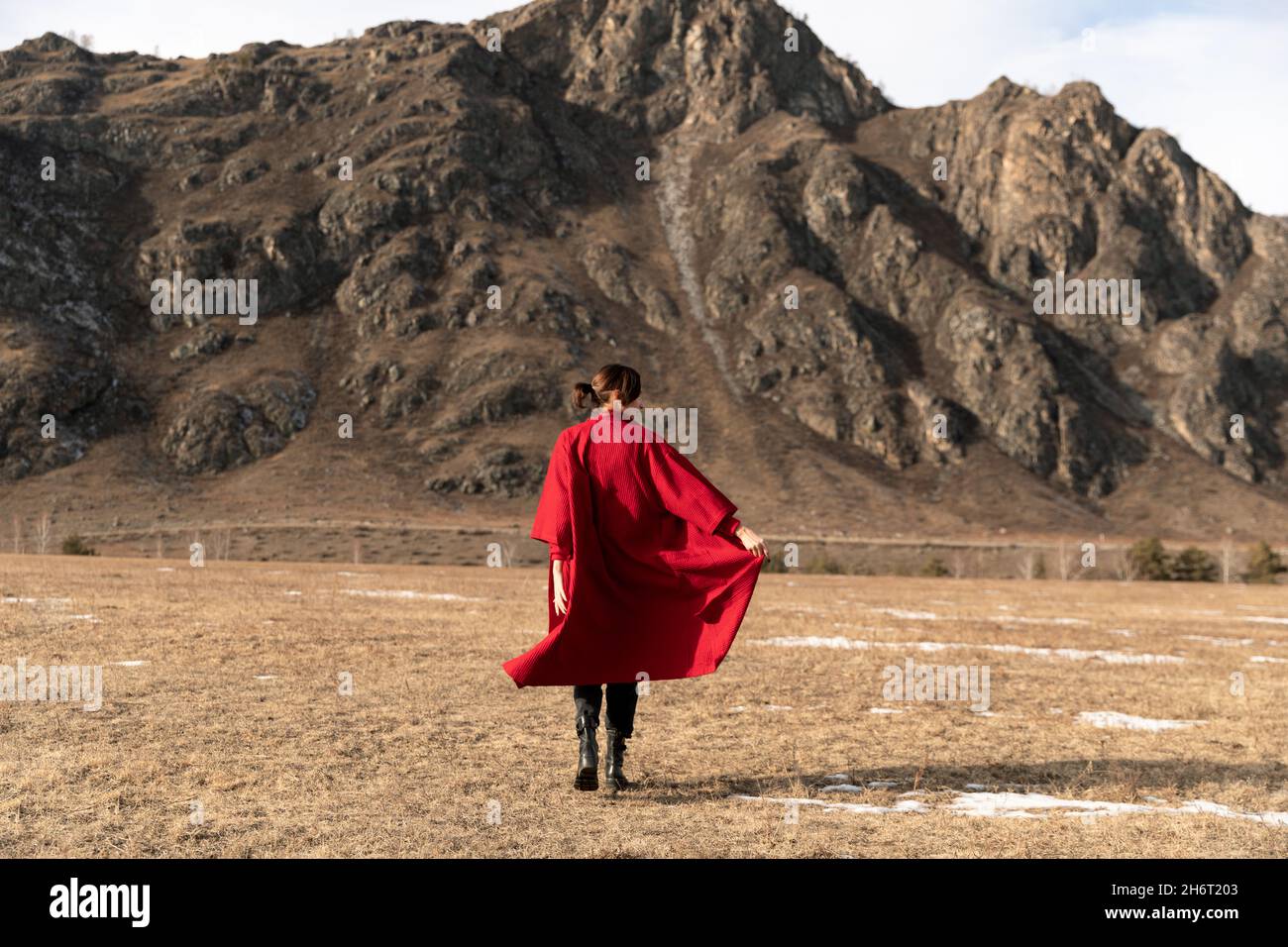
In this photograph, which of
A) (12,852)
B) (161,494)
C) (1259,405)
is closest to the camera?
(12,852)

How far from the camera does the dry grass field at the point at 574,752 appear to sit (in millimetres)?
7504

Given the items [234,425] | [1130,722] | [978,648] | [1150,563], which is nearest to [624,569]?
[1130,722]

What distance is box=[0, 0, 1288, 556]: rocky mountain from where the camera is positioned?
384ft

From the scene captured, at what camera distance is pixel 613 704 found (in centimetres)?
929

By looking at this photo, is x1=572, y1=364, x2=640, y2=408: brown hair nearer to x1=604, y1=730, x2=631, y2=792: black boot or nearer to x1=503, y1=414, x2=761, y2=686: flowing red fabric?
x1=503, y1=414, x2=761, y2=686: flowing red fabric

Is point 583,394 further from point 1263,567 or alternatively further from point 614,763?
point 1263,567

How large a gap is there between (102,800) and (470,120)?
6479 inches

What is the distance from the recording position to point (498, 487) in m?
114

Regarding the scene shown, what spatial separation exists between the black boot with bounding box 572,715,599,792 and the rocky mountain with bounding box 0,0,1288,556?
95.0 meters

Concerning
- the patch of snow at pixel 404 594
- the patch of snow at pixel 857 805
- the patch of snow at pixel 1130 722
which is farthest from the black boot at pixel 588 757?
the patch of snow at pixel 404 594

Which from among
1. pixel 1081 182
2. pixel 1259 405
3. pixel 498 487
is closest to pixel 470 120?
pixel 498 487

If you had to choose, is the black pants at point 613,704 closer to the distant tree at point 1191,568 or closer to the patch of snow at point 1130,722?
the patch of snow at point 1130,722

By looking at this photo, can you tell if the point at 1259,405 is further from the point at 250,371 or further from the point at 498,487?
the point at 250,371

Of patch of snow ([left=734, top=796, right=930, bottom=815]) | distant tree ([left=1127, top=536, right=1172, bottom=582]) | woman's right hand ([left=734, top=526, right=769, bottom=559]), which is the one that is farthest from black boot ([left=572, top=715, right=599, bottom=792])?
distant tree ([left=1127, top=536, right=1172, bottom=582])
